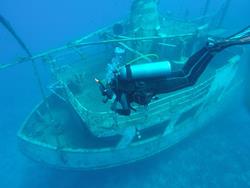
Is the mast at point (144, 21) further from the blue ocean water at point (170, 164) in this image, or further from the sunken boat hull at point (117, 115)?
the blue ocean water at point (170, 164)

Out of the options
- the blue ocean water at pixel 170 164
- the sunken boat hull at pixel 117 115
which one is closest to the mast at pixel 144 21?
the sunken boat hull at pixel 117 115

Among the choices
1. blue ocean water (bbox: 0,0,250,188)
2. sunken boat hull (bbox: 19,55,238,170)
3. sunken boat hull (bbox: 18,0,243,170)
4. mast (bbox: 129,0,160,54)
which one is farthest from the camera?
blue ocean water (bbox: 0,0,250,188)

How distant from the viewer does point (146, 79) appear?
5.12 m

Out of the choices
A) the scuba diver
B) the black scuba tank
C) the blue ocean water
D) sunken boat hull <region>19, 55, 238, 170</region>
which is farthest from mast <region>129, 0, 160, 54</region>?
the black scuba tank

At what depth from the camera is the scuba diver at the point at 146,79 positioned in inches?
198

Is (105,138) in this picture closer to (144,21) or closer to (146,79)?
(144,21)

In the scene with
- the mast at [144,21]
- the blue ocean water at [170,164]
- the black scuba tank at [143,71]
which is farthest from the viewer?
the blue ocean water at [170,164]

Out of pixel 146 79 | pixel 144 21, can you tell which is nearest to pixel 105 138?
pixel 144 21

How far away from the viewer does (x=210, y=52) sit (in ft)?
18.3

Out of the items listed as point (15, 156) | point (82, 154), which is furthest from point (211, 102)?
point (15, 156)

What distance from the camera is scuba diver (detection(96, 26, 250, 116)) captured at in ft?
16.5

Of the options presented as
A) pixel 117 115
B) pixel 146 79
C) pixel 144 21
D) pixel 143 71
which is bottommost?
pixel 117 115

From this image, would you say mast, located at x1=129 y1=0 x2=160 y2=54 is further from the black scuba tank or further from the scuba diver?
the black scuba tank

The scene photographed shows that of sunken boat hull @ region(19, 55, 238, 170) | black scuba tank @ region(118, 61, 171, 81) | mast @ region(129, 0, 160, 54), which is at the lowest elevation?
sunken boat hull @ region(19, 55, 238, 170)
